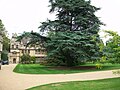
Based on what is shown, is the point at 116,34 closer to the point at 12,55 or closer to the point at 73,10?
the point at 73,10

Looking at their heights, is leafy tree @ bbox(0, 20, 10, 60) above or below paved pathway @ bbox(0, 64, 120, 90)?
above

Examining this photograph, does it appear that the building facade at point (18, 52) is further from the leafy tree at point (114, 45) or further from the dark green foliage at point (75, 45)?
the leafy tree at point (114, 45)

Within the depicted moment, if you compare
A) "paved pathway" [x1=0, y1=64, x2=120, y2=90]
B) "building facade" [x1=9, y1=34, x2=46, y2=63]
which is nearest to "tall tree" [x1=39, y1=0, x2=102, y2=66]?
"paved pathway" [x1=0, y1=64, x2=120, y2=90]

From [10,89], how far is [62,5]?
781 inches

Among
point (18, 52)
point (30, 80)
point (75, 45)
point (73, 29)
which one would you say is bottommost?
point (30, 80)

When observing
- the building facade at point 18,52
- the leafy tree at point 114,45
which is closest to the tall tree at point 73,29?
the leafy tree at point 114,45

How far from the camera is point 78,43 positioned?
25.6 meters

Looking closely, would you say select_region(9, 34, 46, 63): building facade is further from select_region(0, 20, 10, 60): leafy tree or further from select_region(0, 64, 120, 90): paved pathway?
select_region(0, 64, 120, 90): paved pathway

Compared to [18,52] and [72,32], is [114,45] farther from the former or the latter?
[18,52]

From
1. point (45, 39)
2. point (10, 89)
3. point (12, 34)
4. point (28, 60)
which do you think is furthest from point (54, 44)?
point (12, 34)

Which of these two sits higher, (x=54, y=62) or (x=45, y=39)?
(x=45, y=39)

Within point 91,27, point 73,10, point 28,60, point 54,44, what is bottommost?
point 28,60

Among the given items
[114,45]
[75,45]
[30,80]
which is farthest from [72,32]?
[114,45]

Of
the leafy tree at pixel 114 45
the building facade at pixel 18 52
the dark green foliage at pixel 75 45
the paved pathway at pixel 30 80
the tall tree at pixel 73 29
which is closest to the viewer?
the leafy tree at pixel 114 45
